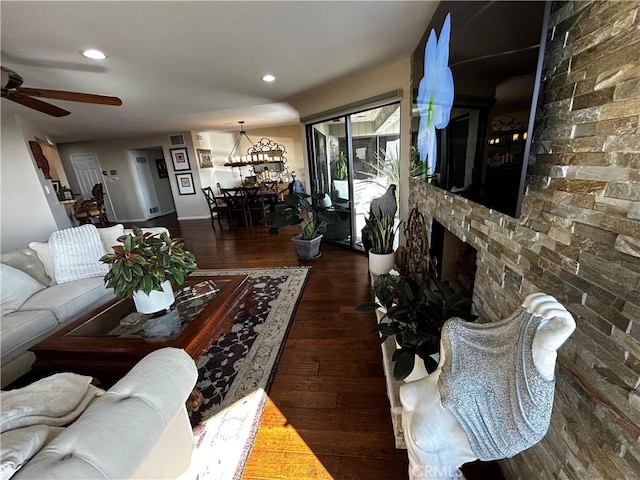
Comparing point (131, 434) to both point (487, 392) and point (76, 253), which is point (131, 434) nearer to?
point (487, 392)

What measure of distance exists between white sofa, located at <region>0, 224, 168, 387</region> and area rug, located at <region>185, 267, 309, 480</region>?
3.84 feet

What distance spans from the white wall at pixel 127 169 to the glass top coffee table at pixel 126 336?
5781 millimetres

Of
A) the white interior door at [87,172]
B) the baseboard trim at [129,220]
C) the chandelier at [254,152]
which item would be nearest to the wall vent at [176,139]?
the chandelier at [254,152]

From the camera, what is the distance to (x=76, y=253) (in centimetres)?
246

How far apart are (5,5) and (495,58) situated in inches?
98.6

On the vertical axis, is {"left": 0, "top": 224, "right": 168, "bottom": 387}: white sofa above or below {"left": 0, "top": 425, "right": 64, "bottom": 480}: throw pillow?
below

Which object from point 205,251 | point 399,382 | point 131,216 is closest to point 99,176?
point 131,216

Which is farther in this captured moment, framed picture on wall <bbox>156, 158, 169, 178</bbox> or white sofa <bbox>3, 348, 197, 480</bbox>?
framed picture on wall <bbox>156, 158, 169, 178</bbox>

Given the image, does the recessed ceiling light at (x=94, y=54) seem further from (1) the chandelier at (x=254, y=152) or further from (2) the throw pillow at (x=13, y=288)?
(1) the chandelier at (x=254, y=152)

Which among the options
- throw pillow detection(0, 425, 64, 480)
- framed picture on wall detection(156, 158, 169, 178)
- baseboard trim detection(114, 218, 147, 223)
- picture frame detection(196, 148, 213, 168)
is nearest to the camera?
throw pillow detection(0, 425, 64, 480)

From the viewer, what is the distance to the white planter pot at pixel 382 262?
8.94 ft

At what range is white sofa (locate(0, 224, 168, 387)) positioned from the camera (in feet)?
5.69

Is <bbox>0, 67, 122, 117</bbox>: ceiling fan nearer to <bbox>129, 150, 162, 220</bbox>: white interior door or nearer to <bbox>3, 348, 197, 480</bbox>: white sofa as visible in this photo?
<bbox>3, 348, 197, 480</bbox>: white sofa

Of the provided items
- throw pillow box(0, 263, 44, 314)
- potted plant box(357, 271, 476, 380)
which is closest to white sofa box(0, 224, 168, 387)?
throw pillow box(0, 263, 44, 314)
